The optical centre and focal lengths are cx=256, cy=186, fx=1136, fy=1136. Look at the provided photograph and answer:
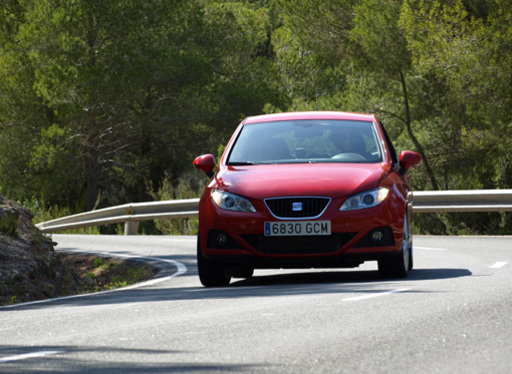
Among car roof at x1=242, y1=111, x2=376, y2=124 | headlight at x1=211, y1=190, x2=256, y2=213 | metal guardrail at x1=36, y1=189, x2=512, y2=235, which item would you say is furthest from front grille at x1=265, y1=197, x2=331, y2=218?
metal guardrail at x1=36, y1=189, x2=512, y2=235

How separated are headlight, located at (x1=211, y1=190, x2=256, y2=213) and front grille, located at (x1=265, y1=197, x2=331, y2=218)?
19cm

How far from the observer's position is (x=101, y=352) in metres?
6.38

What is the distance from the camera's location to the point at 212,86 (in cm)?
4350

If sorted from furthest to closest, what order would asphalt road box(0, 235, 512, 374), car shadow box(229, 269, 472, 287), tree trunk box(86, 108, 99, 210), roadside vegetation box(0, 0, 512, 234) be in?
tree trunk box(86, 108, 99, 210)
roadside vegetation box(0, 0, 512, 234)
car shadow box(229, 269, 472, 287)
asphalt road box(0, 235, 512, 374)

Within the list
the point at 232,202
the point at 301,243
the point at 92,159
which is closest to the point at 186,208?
the point at 232,202

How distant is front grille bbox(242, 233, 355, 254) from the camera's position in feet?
34.2

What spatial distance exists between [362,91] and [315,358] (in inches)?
928

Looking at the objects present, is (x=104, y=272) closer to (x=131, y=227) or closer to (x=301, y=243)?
(x=301, y=243)

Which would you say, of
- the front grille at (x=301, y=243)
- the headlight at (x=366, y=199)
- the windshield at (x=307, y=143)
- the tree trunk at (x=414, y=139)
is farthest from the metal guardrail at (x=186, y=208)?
the front grille at (x=301, y=243)

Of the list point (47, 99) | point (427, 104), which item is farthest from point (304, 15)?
point (47, 99)

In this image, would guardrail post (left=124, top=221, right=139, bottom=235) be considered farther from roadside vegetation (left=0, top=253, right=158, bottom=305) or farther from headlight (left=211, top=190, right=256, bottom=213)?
headlight (left=211, top=190, right=256, bottom=213)

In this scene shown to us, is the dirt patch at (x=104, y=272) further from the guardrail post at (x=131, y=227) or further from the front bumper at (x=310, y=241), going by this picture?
the guardrail post at (x=131, y=227)

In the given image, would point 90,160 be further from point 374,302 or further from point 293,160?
point 374,302

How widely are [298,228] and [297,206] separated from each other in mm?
206
